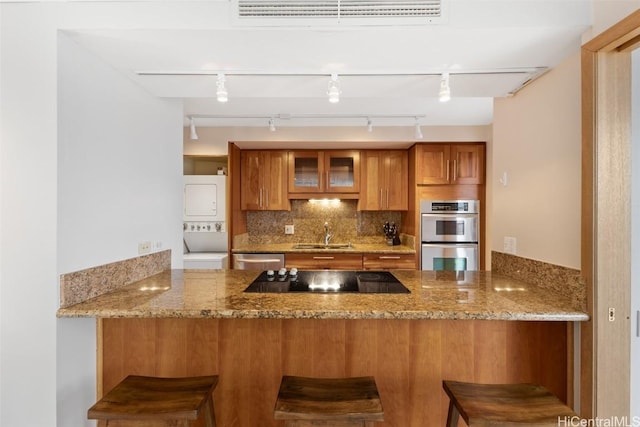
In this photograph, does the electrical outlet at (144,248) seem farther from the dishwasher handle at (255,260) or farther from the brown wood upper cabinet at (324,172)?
the brown wood upper cabinet at (324,172)

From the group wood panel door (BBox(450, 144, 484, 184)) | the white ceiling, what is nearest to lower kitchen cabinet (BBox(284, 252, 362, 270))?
wood panel door (BBox(450, 144, 484, 184))

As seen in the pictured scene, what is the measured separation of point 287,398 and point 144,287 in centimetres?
106

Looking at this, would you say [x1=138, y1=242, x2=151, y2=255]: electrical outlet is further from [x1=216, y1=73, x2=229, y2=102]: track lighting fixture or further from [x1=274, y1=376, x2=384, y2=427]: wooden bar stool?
[x1=274, y1=376, x2=384, y2=427]: wooden bar stool

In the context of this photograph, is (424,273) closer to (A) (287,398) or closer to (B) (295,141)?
(A) (287,398)

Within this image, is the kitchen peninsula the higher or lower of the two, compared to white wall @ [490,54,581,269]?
lower

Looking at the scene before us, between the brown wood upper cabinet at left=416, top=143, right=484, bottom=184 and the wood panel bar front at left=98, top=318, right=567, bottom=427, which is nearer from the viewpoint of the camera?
the wood panel bar front at left=98, top=318, right=567, bottom=427

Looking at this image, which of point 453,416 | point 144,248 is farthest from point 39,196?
point 453,416

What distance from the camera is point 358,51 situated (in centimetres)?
160

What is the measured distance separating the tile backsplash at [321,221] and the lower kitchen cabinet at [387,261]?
2.06 feet

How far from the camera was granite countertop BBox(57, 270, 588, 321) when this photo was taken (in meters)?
1.38

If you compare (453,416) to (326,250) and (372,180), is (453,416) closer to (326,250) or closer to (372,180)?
(326,250)

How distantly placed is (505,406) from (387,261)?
2758 mm

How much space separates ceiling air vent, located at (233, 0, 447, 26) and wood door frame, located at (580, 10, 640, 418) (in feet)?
2.54

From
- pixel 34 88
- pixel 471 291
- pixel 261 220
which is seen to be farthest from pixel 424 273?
pixel 261 220
